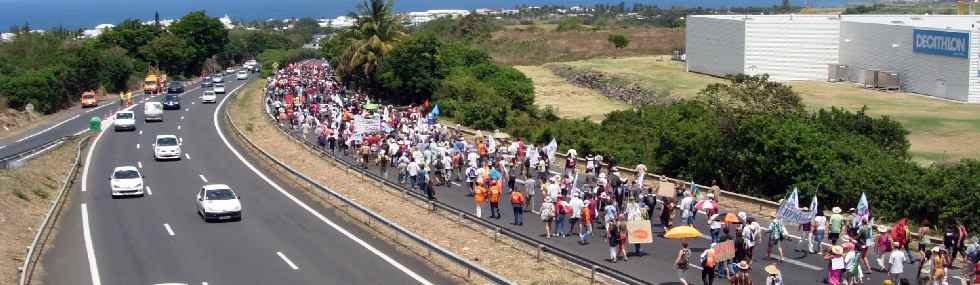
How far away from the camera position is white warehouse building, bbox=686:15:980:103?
67.5 metres

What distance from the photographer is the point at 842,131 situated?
38531 millimetres

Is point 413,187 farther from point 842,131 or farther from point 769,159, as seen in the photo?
point 842,131

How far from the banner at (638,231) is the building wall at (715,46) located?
66227mm

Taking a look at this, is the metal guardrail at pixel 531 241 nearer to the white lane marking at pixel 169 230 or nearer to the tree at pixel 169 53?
the white lane marking at pixel 169 230

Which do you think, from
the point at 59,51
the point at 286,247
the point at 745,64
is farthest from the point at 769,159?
the point at 59,51

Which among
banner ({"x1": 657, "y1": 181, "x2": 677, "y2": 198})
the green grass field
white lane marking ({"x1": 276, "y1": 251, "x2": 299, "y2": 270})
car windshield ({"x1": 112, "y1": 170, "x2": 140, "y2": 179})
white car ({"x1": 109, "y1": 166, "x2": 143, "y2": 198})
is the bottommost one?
the green grass field

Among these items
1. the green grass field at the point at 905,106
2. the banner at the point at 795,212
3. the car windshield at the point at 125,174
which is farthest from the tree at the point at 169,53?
the banner at the point at 795,212

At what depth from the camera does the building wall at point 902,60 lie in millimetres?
67812

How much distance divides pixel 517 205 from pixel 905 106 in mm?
47298

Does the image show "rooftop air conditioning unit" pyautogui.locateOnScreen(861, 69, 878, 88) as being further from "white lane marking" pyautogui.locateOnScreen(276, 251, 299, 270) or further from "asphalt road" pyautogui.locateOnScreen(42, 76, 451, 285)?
"white lane marking" pyautogui.locateOnScreen(276, 251, 299, 270)

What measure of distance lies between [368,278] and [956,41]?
56.9 meters

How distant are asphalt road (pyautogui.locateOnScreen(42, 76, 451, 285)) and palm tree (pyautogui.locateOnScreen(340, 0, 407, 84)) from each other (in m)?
36.9

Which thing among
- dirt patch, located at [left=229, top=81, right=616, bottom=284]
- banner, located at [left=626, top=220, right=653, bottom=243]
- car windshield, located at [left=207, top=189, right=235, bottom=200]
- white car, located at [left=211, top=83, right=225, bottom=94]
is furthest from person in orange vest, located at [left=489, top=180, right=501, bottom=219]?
white car, located at [left=211, top=83, right=225, bottom=94]

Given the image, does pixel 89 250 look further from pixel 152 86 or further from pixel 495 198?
pixel 152 86
